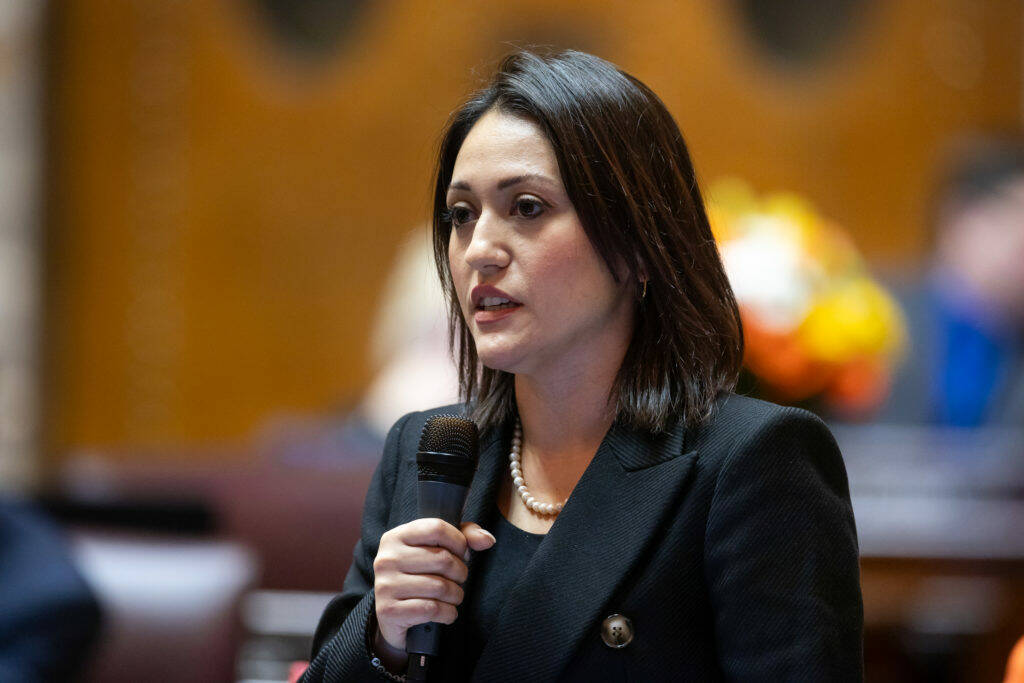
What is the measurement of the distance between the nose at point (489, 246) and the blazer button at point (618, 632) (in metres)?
0.40

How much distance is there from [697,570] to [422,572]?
29 cm

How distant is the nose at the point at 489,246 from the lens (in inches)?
51.0

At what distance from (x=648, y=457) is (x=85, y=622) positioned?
3.36ft

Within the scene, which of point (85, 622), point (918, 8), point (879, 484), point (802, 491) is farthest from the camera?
point (918, 8)

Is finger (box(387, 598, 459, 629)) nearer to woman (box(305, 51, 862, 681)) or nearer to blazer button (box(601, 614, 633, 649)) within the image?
woman (box(305, 51, 862, 681))

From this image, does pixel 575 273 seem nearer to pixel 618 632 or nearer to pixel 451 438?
pixel 451 438

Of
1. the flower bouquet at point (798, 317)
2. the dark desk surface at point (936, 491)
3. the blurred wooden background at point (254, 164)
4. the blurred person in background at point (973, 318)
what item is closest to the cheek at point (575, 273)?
the flower bouquet at point (798, 317)

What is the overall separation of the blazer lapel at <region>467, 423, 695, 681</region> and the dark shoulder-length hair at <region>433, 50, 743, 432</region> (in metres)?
0.05

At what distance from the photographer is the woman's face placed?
129 cm

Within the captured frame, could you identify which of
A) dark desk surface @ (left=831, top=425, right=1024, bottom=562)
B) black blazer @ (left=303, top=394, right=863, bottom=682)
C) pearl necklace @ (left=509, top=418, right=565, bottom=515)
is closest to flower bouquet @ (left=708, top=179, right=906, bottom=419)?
dark desk surface @ (left=831, top=425, right=1024, bottom=562)

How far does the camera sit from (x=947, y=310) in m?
5.00

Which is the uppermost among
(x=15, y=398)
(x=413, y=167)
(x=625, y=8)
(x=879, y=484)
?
A: (x=625, y=8)

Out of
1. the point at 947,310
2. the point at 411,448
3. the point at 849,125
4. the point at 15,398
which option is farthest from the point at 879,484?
the point at 15,398

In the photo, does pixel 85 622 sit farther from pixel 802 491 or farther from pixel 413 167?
pixel 413 167
